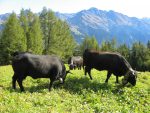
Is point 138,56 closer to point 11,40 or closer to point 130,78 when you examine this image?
point 11,40

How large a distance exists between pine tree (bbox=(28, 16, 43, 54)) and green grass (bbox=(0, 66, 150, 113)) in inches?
1984

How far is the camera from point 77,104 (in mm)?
17438

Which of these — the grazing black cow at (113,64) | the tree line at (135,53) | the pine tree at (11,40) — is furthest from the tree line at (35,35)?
the grazing black cow at (113,64)

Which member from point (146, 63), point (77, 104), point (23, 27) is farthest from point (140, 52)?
point (77, 104)

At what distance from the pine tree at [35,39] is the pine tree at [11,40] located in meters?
4.13

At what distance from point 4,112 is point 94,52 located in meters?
13.3

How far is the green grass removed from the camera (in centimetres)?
1495

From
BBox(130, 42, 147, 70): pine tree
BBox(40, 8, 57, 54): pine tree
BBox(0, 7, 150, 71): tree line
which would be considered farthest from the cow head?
BBox(130, 42, 147, 70): pine tree

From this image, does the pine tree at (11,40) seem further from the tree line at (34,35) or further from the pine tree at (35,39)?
the pine tree at (35,39)

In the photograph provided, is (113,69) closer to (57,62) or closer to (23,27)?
(57,62)

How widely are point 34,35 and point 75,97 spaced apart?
57715 mm

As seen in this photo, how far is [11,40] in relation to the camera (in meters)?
69.7

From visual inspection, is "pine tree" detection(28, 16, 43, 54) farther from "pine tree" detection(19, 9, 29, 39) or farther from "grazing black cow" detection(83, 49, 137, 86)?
"grazing black cow" detection(83, 49, 137, 86)

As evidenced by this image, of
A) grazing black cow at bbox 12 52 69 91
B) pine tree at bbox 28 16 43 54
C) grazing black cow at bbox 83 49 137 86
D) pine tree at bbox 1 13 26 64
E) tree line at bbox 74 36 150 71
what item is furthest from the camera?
tree line at bbox 74 36 150 71
